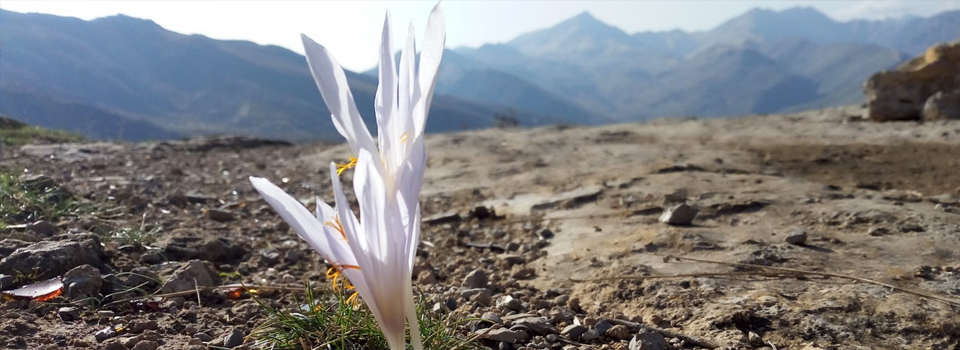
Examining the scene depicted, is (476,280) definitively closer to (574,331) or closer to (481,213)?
(574,331)

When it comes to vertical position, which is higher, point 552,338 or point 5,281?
point 5,281

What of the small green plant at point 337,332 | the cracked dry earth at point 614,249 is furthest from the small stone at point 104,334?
the small green plant at point 337,332

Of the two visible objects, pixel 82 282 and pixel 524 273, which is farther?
pixel 524 273

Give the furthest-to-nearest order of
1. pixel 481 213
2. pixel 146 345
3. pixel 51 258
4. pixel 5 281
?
pixel 481 213
pixel 51 258
pixel 5 281
pixel 146 345

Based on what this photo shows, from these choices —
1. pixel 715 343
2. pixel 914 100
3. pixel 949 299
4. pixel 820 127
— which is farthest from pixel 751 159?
pixel 914 100

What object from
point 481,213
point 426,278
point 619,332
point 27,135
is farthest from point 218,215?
point 27,135

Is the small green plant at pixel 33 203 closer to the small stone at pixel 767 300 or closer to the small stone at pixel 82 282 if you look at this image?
the small stone at pixel 82 282

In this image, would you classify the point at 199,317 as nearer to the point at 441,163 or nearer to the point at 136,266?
the point at 136,266
